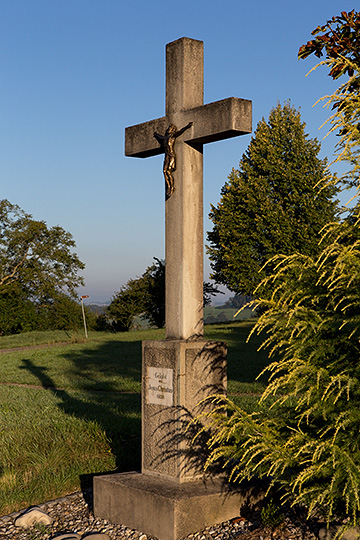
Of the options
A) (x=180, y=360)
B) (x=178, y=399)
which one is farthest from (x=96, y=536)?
(x=180, y=360)

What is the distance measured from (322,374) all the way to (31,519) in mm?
2994

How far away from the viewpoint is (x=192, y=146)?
629 centimetres

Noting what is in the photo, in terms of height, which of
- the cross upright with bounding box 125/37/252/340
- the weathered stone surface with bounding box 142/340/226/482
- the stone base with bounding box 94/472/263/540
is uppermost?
the cross upright with bounding box 125/37/252/340

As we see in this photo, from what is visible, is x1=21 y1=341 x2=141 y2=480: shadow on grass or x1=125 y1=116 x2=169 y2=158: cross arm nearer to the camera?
x1=125 y1=116 x2=169 y2=158: cross arm

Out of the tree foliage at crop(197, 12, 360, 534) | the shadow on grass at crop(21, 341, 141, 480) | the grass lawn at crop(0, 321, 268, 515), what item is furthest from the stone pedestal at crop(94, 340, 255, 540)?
the shadow on grass at crop(21, 341, 141, 480)

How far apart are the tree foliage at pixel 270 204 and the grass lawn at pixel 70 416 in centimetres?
1117

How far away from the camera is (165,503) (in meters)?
5.22

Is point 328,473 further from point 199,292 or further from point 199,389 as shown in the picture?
point 199,292

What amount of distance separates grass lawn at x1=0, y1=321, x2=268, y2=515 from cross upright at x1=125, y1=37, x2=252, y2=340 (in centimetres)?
204

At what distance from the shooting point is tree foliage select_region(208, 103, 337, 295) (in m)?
32.5

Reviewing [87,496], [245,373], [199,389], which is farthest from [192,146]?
[245,373]

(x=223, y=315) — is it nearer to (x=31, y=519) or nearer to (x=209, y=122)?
(x=209, y=122)

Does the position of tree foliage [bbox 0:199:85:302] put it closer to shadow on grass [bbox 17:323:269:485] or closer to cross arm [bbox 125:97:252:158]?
shadow on grass [bbox 17:323:269:485]

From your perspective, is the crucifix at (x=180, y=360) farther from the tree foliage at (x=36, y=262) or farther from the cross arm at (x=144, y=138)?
the tree foliage at (x=36, y=262)
